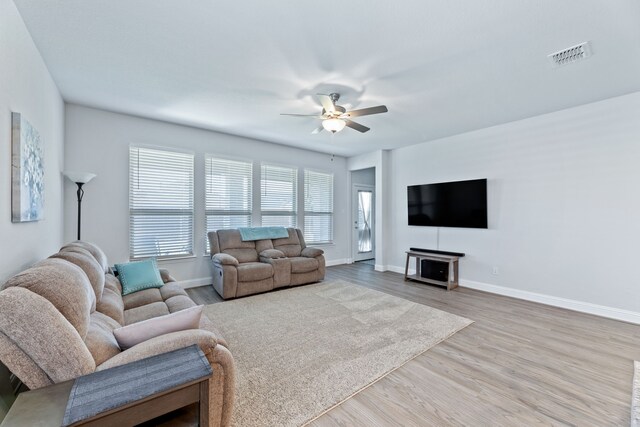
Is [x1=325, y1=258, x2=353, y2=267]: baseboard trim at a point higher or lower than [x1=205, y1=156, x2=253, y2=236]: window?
lower

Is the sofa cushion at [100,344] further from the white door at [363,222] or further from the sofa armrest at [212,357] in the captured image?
the white door at [363,222]

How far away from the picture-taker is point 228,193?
17.1 feet

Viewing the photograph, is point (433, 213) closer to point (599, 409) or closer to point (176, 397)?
point (599, 409)

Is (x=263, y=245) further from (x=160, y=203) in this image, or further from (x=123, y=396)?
(x=123, y=396)

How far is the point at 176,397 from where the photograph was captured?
1.14 m

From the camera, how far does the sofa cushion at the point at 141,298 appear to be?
264cm

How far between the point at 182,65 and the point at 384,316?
11.8 feet

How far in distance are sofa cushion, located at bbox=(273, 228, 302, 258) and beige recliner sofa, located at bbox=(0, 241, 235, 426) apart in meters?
3.40

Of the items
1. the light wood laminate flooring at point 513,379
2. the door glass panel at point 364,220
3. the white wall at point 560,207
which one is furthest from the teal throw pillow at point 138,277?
the door glass panel at point 364,220

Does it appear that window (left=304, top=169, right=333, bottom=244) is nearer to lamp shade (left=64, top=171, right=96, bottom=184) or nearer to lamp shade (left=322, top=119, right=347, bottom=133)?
lamp shade (left=322, top=119, right=347, bottom=133)

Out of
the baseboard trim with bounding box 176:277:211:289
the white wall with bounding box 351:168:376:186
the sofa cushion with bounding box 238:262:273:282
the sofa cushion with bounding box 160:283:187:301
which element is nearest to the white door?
the white wall with bounding box 351:168:376:186

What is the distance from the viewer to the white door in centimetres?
739

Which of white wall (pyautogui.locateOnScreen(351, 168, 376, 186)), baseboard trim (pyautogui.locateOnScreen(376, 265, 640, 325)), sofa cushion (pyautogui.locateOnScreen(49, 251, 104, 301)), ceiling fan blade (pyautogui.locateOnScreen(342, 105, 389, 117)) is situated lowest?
baseboard trim (pyautogui.locateOnScreen(376, 265, 640, 325))

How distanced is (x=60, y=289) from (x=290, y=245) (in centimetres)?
418
